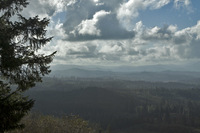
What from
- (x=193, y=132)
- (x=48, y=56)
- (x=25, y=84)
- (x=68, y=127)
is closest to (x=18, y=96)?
(x=25, y=84)

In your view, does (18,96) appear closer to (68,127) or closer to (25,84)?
(25,84)

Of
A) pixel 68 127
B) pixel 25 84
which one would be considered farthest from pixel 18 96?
pixel 68 127

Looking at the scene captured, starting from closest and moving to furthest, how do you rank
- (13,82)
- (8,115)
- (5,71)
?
(8,115), (5,71), (13,82)

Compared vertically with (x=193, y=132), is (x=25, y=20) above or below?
above

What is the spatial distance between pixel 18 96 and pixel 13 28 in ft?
16.2

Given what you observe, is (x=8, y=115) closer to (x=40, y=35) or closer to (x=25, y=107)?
(x=25, y=107)

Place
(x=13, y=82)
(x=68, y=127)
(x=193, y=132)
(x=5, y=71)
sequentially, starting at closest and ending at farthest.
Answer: (x=5, y=71) < (x=13, y=82) < (x=68, y=127) < (x=193, y=132)

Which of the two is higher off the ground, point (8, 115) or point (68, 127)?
point (8, 115)

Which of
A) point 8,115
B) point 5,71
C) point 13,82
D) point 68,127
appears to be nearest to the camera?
point 8,115

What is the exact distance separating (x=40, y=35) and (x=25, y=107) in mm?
5771

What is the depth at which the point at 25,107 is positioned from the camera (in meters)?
12.1

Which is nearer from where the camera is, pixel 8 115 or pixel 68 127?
pixel 8 115

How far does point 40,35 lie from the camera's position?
1494 cm

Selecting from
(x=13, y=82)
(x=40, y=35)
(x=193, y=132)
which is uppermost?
(x=40, y=35)
